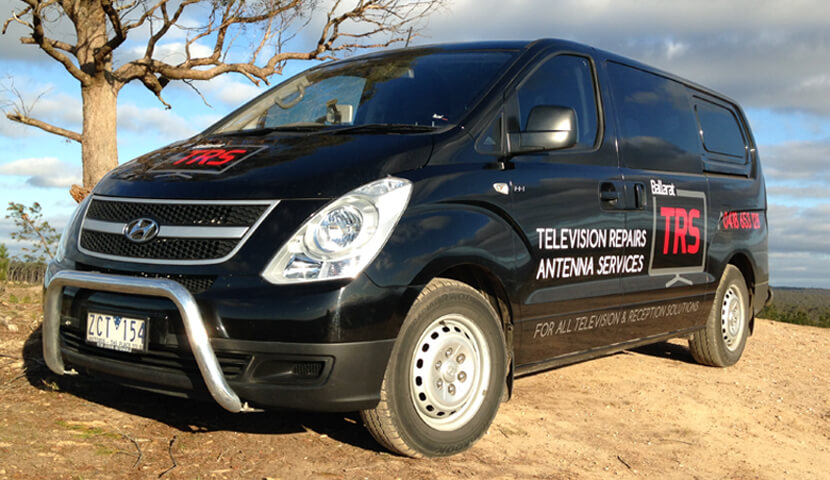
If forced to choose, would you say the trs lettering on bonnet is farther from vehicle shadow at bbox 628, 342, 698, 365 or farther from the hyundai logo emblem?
vehicle shadow at bbox 628, 342, 698, 365

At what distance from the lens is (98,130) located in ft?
29.6

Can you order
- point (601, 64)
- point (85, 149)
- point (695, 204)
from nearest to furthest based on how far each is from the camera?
point (601, 64), point (695, 204), point (85, 149)

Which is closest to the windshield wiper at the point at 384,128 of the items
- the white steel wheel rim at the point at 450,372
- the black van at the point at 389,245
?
the black van at the point at 389,245

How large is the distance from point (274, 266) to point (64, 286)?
1.14 meters

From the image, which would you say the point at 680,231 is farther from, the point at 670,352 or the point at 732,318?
the point at 670,352

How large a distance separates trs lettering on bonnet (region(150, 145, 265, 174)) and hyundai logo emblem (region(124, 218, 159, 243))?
0.31 metres

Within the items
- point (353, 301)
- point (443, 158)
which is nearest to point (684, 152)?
point (443, 158)

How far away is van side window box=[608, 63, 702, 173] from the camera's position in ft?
16.9

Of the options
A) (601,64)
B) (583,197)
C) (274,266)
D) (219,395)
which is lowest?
(219,395)

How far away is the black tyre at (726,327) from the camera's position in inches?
249

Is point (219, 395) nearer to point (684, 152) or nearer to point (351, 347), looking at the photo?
point (351, 347)

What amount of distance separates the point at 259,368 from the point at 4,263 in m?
6.18

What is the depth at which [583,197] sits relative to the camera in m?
4.53

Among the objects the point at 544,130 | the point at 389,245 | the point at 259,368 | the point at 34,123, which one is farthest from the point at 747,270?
the point at 34,123
